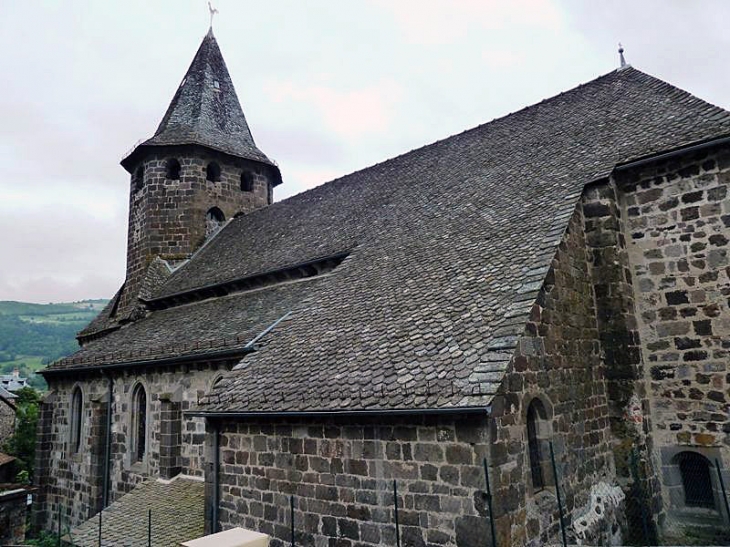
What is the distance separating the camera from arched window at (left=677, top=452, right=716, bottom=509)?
8219 mm

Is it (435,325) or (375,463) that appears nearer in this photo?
(375,463)

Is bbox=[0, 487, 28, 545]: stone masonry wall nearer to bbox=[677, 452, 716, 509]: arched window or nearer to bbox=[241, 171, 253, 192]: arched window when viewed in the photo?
bbox=[241, 171, 253, 192]: arched window

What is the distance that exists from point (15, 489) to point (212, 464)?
1584 centimetres

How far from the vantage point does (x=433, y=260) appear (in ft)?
31.5

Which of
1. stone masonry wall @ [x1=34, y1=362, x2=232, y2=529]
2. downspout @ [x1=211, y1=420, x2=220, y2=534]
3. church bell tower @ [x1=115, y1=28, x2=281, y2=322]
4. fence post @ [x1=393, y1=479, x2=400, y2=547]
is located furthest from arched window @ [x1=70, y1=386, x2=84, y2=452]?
fence post @ [x1=393, y1=479, x2=400, y2=547]

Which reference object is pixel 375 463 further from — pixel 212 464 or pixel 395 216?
pixel 395 216

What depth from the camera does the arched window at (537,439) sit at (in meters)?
6.80

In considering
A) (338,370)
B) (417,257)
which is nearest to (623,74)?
(417,257)

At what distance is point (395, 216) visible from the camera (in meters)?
12.7

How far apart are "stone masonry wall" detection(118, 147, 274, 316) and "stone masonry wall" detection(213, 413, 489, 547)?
42.7 feet

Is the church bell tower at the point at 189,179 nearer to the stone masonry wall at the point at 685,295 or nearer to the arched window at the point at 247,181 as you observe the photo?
the arched window at the point at 247,181

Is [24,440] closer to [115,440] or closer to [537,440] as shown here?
[115,440]

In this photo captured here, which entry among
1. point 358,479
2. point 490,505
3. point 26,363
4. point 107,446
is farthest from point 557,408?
point 26,363

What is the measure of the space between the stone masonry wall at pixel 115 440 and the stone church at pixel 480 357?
0.27 ft
